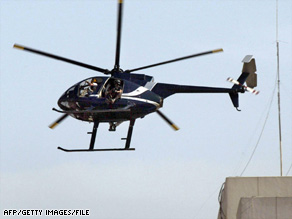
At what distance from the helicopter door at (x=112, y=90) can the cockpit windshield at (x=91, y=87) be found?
1.25ft

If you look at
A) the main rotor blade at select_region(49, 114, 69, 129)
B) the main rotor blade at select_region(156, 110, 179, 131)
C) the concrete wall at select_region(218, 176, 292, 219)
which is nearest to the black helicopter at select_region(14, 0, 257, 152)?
the main rotor blade at select_region(156, 110, 179, 131)

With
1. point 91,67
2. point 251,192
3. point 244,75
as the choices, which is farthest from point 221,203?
point 91,67

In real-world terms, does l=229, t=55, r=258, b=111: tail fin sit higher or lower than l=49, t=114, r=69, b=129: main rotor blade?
higher

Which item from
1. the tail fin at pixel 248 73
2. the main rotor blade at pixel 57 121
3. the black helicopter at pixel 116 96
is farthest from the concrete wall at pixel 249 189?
the main rotor blade at pixel 57 121

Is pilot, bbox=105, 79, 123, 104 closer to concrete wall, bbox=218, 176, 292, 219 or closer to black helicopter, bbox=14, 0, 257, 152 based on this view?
black helicopter, bbox=14, 0, 257, 152

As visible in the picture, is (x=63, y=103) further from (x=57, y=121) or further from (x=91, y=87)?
(x=57, y=121)

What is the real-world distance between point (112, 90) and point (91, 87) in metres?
1.21

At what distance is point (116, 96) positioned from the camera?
64188 mm

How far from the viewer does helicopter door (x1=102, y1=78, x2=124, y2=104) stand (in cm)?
6412

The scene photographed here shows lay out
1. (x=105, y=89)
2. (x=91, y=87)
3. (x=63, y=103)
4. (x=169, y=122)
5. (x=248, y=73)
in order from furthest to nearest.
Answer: (x=248, y=73) < (x=169, y=122) < (x=63, y=103) < (x=91, y=87) < (x=105, y=89)

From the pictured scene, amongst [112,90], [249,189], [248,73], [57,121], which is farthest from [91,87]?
[249,189]

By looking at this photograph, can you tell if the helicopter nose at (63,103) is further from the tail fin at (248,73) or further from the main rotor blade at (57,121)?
the tail fin at (248,73)

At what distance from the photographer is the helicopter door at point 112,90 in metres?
64.1

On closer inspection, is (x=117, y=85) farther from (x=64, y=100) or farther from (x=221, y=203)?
(x=221, y=203)
